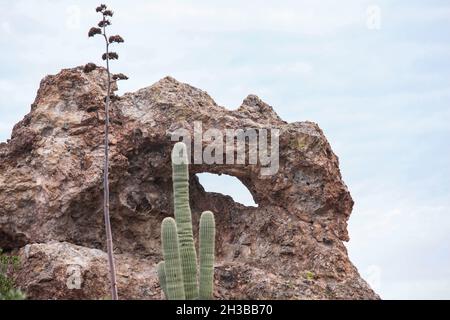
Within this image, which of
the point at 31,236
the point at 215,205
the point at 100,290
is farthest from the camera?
the point at 215,205

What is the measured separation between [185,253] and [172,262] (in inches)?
22.6

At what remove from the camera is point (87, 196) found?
661 inches

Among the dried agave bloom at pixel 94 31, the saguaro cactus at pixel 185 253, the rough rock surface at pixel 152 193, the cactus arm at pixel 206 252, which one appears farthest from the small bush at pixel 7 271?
the dried agave bloom at pixel 94 31

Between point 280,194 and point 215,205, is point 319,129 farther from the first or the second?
point 215,205

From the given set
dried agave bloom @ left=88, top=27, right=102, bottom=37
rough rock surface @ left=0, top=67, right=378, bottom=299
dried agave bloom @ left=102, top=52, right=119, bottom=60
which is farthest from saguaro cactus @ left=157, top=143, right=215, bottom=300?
dried agave bloom @ left=88, top=27, right=102, bottom=37

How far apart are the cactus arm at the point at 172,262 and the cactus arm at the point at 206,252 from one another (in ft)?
1.59

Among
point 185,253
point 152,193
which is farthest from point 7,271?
point 185,253

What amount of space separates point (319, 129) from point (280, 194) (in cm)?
166

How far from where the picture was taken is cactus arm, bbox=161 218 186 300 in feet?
45.0

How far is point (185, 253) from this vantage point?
564 inches

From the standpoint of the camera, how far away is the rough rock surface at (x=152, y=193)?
16.4 m

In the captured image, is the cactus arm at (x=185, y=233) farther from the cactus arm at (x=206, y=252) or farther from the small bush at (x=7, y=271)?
the small bush at (x=7, y=271)

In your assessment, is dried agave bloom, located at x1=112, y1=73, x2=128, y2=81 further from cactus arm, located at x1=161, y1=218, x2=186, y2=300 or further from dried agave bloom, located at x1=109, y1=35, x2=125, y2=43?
cactus arm, located at x1=161, y1=218, x2=186, y2=300
